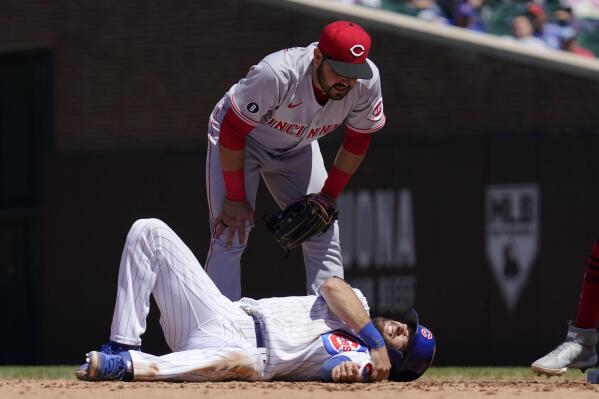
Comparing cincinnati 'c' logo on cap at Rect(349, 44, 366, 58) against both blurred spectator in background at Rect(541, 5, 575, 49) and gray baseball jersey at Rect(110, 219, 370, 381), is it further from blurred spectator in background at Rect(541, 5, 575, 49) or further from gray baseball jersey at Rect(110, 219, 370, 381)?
blurred spectator in background at Rect(541, 5, 575, 49)

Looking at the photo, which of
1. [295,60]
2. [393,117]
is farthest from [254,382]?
[393,117]

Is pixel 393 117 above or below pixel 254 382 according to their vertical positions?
above

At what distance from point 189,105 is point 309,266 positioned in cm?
805

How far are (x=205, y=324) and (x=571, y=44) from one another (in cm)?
777

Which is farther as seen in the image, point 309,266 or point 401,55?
point 401,55

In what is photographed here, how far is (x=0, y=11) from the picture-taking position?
15.4m

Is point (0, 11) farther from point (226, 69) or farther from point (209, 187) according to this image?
point (209, 187)

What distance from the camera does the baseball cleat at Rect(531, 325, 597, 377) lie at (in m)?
6.20

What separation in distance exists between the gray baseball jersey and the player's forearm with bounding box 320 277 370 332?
0.13m

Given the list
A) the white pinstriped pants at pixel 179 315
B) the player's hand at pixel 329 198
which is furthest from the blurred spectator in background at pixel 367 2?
the white pinstriped pants at pixel 179 315

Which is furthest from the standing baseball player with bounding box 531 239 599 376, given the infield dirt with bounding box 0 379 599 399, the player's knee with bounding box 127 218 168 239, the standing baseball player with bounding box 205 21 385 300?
the player's knee with bounding box 127 218 168 239

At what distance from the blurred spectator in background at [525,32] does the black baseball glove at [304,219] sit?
261 inches

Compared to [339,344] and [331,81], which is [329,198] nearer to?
[331,81]

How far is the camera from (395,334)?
5805mm
